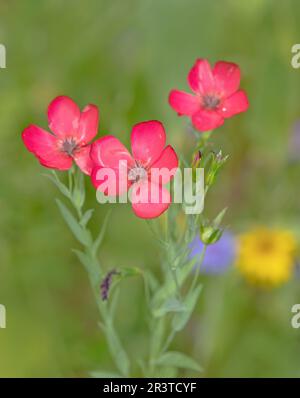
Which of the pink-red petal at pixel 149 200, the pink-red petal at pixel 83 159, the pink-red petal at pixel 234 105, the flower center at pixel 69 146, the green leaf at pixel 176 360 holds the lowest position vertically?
the green leaf at pixel 176 360

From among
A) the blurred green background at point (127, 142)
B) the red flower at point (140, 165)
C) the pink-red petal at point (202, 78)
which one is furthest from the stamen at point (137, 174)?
the blurred green background at point (127, 142)

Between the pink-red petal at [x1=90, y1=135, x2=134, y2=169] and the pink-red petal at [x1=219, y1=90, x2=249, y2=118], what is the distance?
10 centimetres

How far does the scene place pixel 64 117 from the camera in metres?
0.70

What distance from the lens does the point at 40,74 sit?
1389 mm

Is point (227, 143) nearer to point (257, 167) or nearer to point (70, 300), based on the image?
point (257, 167)

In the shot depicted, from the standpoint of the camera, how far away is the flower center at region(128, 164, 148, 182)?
0.65 meters

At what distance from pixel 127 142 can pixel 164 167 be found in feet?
1.74

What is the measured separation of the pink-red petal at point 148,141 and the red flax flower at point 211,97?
5cm

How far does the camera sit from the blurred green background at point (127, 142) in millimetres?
1151

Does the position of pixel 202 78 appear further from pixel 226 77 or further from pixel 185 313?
pixel 185 313

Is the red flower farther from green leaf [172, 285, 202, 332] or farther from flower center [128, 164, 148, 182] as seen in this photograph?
green leaf [172, 285, 202, 332]

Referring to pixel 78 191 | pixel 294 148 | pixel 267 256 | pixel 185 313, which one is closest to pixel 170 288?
pixel 185 313

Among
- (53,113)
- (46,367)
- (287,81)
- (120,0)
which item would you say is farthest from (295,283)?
(53,113)

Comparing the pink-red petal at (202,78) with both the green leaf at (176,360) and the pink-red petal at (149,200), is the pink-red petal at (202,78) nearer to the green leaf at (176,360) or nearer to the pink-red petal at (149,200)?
the pink-red petal at (149,200)
